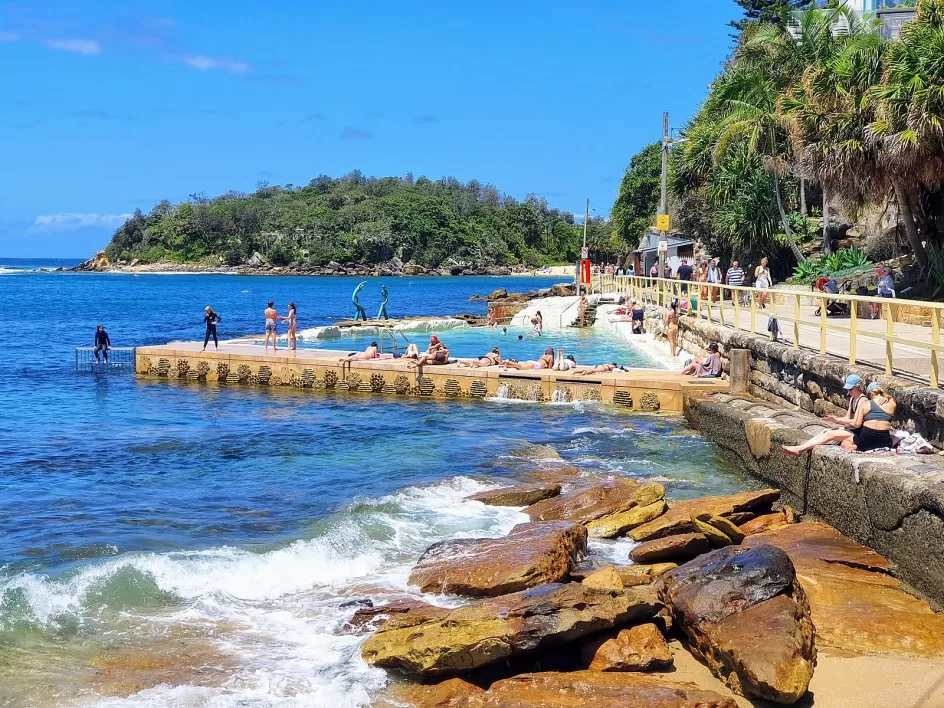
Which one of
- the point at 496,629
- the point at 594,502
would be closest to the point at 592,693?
the point at 496,629

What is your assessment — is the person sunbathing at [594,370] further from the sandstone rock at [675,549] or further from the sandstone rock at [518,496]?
the sandstone rock at [675,549]

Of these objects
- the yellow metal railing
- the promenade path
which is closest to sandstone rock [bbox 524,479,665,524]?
the yellow metal railing

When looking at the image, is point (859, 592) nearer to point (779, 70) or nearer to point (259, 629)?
point (259, 629)

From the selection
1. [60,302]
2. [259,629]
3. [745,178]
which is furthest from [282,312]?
[259,629]

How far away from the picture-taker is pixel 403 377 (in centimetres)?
2289

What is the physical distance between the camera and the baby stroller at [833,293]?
21.7 metres

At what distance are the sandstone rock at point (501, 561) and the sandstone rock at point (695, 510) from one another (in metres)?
0.84

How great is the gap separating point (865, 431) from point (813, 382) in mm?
4123

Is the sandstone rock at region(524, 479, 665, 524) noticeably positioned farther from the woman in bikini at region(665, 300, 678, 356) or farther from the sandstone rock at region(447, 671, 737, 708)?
the woman in bikini at region(665, 300, 678, 356)

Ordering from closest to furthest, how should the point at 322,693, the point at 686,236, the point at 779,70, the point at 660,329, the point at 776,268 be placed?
1. the point at 322,693
2. the point at 660,329
3. the point at 779,70
4. the point at 776,268
5. the point at 686,236

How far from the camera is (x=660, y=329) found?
95.2 ft

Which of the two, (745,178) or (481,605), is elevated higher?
(745,178)

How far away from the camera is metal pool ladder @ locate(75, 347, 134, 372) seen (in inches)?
1129

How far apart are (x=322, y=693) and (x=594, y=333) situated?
103 feet
